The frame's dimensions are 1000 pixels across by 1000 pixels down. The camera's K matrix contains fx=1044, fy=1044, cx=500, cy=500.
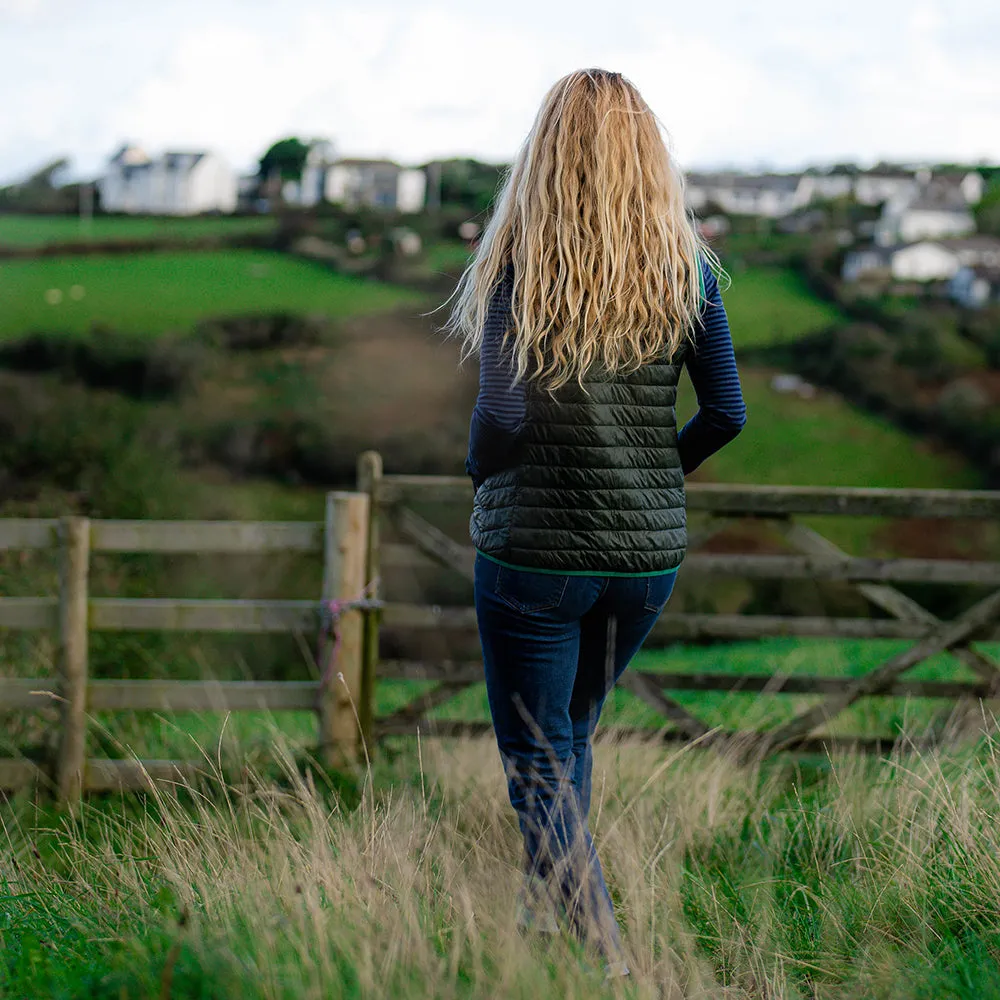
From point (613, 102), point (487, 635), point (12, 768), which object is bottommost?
point (12, 768)

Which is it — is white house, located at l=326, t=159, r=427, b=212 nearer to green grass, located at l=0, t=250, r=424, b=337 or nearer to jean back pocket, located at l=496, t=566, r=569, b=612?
green grass, located at l=0, t=250, r=424, b=337

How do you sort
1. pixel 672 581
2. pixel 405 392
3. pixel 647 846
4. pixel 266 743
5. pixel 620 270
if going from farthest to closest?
pixel 405 392 < pixel 266 743 < pixel 647 846 < pixel 672 581 < pixel 620 270

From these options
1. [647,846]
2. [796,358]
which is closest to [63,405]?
[796,358]

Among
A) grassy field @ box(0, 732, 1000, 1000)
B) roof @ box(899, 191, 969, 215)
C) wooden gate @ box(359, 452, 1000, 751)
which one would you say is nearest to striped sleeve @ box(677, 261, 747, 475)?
grassy field @ box(0, 732, 1000, 1000)

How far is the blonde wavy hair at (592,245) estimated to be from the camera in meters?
1.81

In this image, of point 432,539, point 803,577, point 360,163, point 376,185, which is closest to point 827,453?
point 376,185

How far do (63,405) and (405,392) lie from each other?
12.8 ft

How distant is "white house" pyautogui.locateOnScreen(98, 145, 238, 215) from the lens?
47.5 feet

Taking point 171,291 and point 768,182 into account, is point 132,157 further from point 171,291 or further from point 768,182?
point 768,182

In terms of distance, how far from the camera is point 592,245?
6.01 feet

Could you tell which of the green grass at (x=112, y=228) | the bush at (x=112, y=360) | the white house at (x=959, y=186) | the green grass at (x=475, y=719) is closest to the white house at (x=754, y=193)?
the white house at (x=959, y=186)

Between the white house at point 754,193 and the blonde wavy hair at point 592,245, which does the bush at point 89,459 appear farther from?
the white house at point 754,193

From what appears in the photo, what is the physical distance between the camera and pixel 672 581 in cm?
200

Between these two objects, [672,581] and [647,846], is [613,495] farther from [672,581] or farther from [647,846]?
[647,846]
